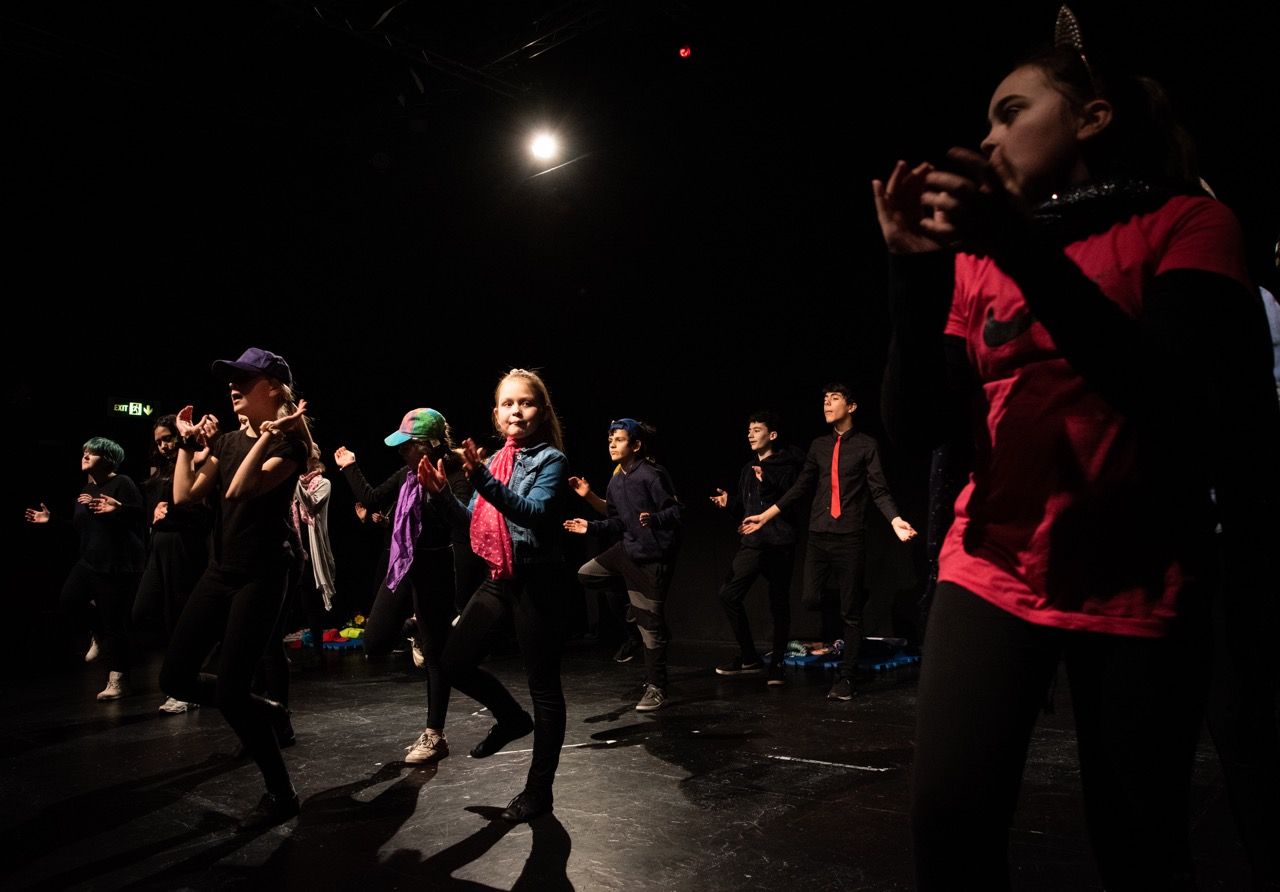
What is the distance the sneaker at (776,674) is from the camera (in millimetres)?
6816

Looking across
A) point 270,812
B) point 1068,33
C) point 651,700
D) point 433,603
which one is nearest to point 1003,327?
point 1068,33

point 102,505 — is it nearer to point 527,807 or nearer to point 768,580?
point 527,807

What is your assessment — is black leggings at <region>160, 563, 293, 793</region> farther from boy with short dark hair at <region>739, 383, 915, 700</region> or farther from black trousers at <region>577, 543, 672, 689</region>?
boy with short dark hair at <region>739, 383, 915, 700</region>

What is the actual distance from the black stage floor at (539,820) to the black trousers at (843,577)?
0.41m

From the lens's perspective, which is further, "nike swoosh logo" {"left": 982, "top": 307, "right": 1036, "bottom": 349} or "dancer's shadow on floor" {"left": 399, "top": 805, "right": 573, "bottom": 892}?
"dancer's shadow on floor" {"left": 399, "top": 805, "right": 573, "bottom": 892}

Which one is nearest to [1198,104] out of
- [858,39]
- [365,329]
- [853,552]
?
[858,39]

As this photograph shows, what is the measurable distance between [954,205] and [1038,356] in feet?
1.11

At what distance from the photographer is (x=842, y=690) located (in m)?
6.13

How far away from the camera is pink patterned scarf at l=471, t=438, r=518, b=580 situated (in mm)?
3541

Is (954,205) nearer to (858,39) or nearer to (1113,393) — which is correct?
(1113,393)

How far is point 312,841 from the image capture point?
11.1 ft

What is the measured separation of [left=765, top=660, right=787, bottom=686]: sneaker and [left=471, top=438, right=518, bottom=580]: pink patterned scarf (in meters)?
3.79

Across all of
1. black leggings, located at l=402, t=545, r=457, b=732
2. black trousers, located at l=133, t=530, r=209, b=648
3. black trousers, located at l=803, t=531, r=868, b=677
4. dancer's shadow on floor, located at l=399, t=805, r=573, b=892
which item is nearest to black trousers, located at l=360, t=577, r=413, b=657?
black leggings, located at l=402, t=545, r=457, b=732

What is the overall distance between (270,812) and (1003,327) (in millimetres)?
3531
